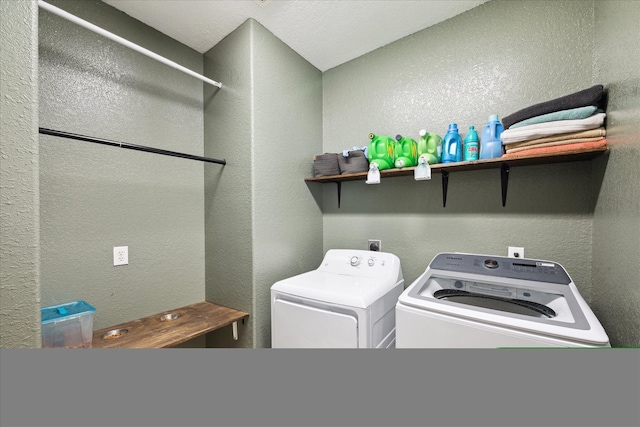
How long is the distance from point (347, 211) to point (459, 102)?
3.57 feet

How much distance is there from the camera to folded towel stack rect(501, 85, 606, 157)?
1091 millimetres

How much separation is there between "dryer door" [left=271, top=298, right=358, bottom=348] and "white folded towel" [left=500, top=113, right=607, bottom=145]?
120 cm

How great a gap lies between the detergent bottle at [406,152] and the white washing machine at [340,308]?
2.08ft

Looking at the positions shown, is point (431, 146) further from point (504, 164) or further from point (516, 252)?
point (516, 252)

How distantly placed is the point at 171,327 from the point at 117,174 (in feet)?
3.16

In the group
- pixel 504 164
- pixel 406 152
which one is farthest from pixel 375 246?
pixel 504 164

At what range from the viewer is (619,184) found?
97 centimetres

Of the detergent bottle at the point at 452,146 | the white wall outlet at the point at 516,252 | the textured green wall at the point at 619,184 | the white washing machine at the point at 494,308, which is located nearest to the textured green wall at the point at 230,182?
the white washing machine at the point at 494,308

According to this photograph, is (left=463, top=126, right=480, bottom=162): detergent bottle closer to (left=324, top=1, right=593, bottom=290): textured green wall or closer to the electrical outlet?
(left=324, top=1, right=593, bottom=290): textured green wall

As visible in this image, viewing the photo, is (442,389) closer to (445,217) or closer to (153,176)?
(445,217)

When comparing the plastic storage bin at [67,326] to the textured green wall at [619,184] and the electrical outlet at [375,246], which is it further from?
the textured green wall at [619,184]

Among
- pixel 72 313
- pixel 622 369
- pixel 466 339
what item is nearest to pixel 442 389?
pixel 622 369

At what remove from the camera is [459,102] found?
1.63 meters

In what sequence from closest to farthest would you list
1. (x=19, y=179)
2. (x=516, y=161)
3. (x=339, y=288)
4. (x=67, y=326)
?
(x=19, y=179), (x=67, y=326), (x=516, y=161), (x=339, y=288)
